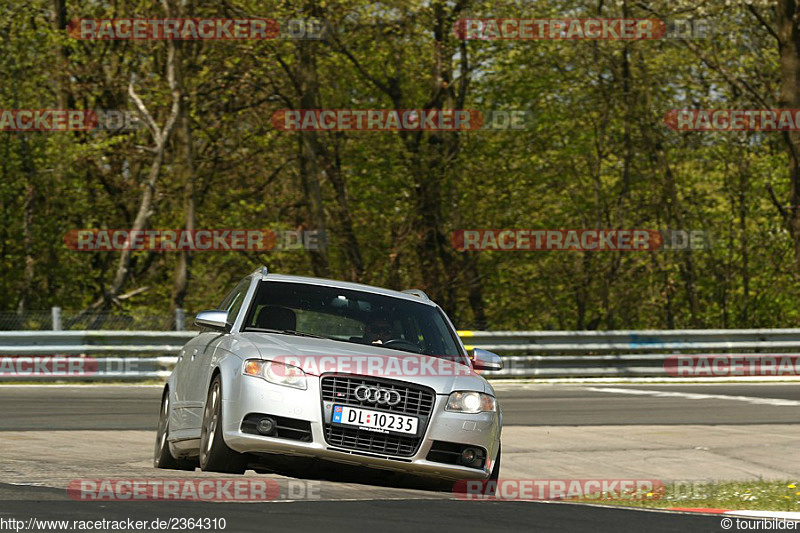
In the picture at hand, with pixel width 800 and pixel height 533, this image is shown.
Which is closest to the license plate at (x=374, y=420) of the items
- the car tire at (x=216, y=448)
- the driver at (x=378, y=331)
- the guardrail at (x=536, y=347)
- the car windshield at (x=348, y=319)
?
the car tire at (x=216, y=448)

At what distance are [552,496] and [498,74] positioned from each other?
24.0m

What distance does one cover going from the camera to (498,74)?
3403 cm

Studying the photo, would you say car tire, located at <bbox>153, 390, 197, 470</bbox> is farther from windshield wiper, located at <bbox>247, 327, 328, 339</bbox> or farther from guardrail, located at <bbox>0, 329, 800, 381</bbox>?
guardrail, located at <bbox>0, 329, 800, 381</bbox>

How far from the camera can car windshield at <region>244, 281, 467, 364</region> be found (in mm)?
9492

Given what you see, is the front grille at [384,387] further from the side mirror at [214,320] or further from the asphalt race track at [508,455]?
the side mirror at [214,320]

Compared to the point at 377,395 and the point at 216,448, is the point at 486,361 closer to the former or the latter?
the point at 377,395

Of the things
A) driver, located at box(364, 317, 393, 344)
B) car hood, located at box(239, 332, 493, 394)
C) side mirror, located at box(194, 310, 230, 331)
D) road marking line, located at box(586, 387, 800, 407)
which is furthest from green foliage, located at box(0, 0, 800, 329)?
car hood, located at box(239, 332, 493, 394)

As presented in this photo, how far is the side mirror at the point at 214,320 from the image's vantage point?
921cm

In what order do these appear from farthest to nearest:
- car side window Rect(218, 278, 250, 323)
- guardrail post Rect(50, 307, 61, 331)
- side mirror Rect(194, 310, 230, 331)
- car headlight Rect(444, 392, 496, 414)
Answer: guardrail post Rect(50, 307, 61, 331), car side window Rect(218, 278, 250, 323), side mirror Rect(194, 310, 230, 331), car headlight Rect(444, 392, 496, 414)

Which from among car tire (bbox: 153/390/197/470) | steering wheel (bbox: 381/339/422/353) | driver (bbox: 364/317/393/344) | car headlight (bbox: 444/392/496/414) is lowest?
car tire (bbox: 153/390/197/470)

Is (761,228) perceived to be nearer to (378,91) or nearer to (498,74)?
(498,74)

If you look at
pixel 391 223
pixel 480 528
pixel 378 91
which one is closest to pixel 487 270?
pixel 391 223

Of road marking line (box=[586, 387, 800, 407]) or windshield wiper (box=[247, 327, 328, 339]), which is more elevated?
windshield wiper (box=[247, 327, 328, 339])

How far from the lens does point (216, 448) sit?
340 inches
